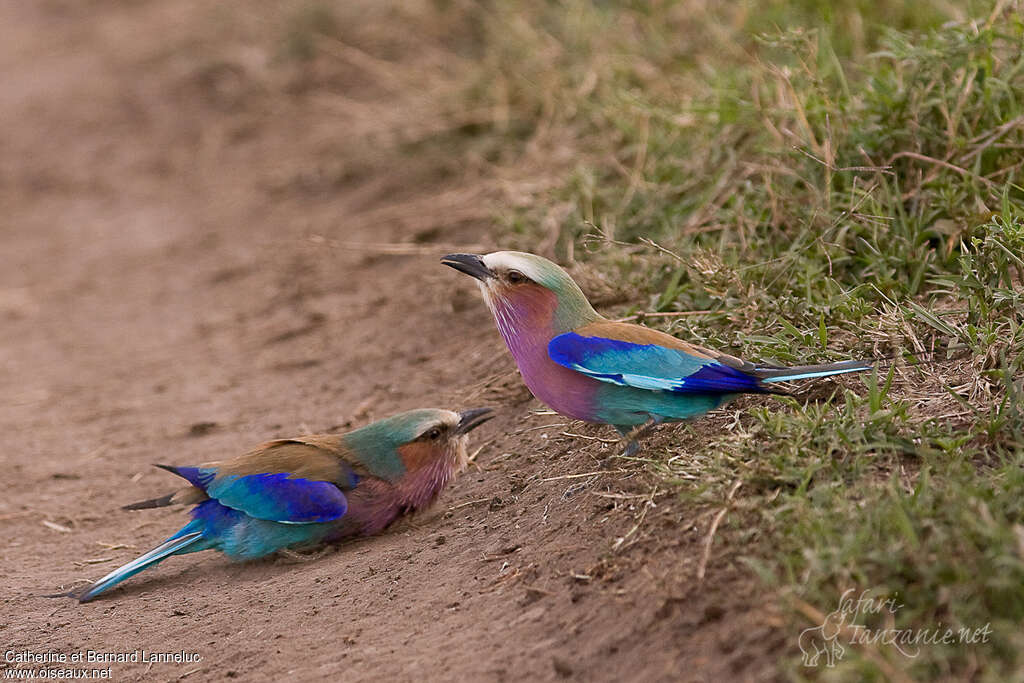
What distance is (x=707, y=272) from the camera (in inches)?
169

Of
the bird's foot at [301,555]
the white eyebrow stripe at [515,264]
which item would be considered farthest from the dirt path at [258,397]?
the white eyebrow stripe at [515,264]

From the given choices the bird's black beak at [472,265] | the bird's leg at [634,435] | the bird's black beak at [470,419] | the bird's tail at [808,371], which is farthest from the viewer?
the bird's black beak at [470,419]

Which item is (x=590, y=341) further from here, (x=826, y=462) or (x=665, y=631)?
(x=665, y=631)

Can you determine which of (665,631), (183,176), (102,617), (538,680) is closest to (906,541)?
(665,631)

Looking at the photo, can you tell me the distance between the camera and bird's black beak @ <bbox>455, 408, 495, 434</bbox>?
402cm

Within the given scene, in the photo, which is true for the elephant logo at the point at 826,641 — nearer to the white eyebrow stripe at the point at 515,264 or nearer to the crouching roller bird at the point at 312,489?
the white eyebrow stripe at the point at 515,264

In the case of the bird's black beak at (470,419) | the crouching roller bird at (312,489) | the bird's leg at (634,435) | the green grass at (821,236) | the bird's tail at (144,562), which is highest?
the green grass at (821,236)

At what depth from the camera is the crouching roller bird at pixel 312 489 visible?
12.4 ft

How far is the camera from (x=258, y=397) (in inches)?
218

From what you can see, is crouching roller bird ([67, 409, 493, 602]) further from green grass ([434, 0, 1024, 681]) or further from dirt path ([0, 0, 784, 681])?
green grass ([434, 0, 1024, 681])

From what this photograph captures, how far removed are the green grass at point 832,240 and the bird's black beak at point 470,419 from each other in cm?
69

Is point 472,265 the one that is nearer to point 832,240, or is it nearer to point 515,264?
point 515,264

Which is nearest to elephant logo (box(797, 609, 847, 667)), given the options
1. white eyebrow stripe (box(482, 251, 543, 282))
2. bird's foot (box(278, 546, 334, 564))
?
white eyebrow stripe (box(482, 251, 543, 282))

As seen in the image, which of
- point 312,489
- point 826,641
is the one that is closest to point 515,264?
point 312,489
